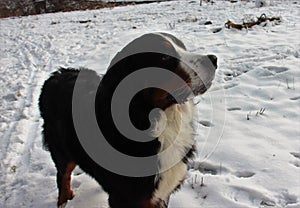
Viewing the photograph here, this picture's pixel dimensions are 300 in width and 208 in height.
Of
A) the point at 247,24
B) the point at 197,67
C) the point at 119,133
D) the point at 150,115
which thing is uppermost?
the point at 197,67

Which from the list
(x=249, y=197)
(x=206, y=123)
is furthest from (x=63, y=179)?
(x=206, y=123)

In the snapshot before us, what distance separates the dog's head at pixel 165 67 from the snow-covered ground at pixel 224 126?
3.69 ft

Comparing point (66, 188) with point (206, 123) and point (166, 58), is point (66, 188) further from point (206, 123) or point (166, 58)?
point (206, 123)

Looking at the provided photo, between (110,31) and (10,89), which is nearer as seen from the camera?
(10,89)

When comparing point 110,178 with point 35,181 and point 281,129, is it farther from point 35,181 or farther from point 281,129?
point 281,129

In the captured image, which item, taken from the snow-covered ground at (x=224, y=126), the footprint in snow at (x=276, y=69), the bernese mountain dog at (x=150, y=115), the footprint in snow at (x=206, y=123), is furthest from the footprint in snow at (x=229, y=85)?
the bernese mountain dog at (x=150, y=115)

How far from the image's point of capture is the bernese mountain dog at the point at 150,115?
2.41 metres

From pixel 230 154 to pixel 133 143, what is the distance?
5.28 feet

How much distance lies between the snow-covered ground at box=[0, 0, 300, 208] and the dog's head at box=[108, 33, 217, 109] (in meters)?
1.13

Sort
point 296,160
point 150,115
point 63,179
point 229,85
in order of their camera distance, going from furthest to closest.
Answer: point 229,85 < point 296,160 < point 63,179 < point 150,115

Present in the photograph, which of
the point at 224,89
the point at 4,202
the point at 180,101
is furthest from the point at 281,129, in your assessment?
the point at 4,202

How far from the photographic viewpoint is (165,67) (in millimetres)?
2520

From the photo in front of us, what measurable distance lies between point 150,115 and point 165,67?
0.39m

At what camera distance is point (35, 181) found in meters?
3.60
